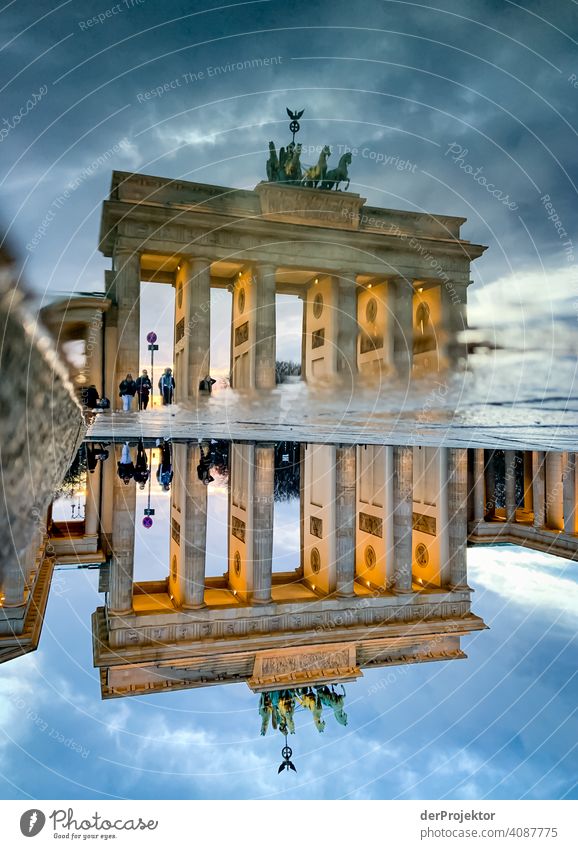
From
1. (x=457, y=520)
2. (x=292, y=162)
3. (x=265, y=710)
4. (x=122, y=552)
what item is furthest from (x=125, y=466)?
(x=292, y=162)

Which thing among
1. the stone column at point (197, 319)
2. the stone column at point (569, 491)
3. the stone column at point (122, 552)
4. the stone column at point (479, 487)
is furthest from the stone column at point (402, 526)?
the stone column at point (197, 319)

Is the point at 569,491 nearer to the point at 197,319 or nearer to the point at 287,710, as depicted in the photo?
the point at 287,710

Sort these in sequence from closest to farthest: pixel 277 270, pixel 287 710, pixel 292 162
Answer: pixel 287 710
pixel 292 162
pixel 277 270

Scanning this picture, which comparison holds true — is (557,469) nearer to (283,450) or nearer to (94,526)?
(283,450)

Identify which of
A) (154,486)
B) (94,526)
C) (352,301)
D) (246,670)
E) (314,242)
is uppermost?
(314,242)

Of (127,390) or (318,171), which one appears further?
(318,171)

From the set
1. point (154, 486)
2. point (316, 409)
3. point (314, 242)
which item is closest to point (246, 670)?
point (154, 486)

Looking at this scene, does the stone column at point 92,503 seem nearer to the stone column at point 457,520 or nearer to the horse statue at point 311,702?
the horse statue at point 311,702
